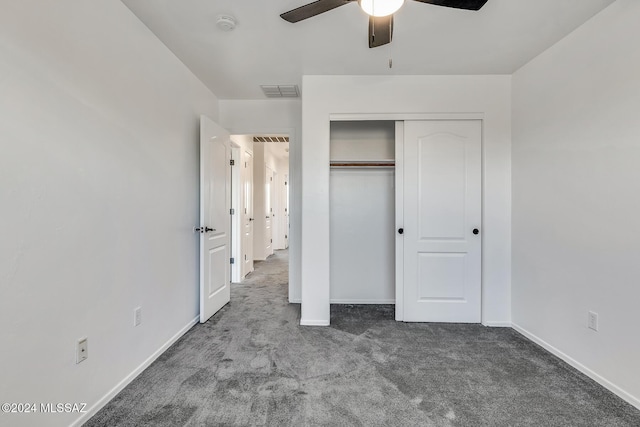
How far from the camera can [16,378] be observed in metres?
1.23

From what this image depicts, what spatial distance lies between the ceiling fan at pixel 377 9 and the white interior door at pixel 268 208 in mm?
5018

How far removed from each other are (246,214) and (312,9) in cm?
397

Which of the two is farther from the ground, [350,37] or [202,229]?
[350,37]

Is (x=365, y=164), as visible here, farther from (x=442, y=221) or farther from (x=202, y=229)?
(x=202, y=229)

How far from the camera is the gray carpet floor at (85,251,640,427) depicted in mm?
1605

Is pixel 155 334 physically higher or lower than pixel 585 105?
lower

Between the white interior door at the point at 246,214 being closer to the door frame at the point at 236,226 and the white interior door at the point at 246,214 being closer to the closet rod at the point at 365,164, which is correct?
the door frame at the point at 236,226

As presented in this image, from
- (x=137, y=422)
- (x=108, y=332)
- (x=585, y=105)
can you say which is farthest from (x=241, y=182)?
(x=585, y=105)

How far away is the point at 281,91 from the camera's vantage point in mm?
3291

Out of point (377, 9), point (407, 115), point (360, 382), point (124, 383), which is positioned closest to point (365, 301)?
point (360, 382)

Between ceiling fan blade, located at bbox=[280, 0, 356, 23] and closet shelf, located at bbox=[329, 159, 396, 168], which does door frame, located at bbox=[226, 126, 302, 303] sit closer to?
closet shelf, located at bbox=[329, 159, 396, 168]

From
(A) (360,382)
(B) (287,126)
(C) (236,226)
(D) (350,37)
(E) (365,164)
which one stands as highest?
(D) (350,37)

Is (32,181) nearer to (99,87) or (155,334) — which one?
(99,87)

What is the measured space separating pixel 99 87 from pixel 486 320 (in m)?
3.64
